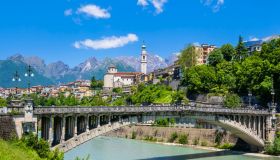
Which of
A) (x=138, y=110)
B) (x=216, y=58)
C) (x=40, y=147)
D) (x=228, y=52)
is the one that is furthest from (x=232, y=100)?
(x=40, y=147)

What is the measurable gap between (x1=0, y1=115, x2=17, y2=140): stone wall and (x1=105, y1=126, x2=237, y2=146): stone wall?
35.8 meters

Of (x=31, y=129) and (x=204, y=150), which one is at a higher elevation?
(x=31, y=129)

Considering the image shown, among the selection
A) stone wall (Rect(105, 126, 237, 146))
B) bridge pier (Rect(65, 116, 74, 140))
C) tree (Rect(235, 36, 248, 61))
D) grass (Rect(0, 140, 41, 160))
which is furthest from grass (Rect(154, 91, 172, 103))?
grass (Rect(0, 140, 41, 160))

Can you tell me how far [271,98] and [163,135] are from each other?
16.9 m

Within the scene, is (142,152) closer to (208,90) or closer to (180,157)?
(180,157)

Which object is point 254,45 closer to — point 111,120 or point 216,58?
point 216,58

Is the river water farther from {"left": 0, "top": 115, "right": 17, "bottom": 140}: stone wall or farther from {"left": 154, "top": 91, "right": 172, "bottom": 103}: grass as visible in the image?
{"left": 154, "top": 91, "right": 172, "bottom": 103}: grass

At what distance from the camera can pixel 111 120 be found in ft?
136

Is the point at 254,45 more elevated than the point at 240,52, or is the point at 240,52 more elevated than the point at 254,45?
the point at 254,45

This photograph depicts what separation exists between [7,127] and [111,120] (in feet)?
35.5

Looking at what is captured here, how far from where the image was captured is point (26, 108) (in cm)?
3344

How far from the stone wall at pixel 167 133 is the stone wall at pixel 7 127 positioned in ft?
117

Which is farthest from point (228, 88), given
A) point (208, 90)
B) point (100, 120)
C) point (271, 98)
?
point (100, 120)

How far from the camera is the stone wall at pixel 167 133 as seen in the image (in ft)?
211
